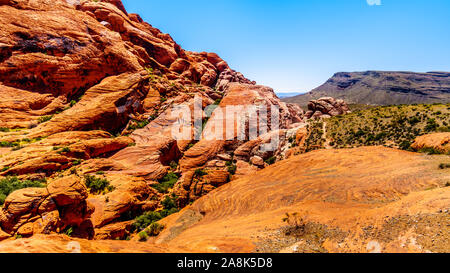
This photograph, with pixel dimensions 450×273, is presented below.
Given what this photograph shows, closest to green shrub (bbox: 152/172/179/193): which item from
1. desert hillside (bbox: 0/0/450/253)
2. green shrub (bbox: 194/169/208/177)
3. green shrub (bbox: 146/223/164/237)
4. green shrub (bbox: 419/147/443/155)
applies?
desert hillside (bbox: 0/0/450/253)

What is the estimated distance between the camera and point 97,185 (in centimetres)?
1493

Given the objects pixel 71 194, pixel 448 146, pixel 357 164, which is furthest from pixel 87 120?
pixel 448 146

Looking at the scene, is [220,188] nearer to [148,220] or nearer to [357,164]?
[148,220]

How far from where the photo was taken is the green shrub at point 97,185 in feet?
48.5

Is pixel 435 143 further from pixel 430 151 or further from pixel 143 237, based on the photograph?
pixel 143 237

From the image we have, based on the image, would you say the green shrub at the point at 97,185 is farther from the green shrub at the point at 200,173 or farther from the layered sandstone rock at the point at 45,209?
the green shrub at the point at 200,173

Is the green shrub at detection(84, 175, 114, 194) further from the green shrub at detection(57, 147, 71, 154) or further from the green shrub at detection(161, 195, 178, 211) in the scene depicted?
the green shrub at detection(161, 195, 178, 211)

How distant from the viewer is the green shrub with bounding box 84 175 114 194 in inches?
582

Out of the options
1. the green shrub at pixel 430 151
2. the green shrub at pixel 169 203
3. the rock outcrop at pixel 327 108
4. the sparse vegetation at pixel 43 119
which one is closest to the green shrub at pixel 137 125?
the sparse vegetation at pixel 43 119

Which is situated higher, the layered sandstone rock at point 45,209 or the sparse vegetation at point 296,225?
the layered sandstone rock at point 45,209

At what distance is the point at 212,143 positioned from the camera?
85.1 ft

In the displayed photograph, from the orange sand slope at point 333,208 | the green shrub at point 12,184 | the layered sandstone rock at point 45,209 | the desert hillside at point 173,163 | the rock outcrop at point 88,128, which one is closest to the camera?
the orange sand slope at point 333,208

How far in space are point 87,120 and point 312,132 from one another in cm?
3622
